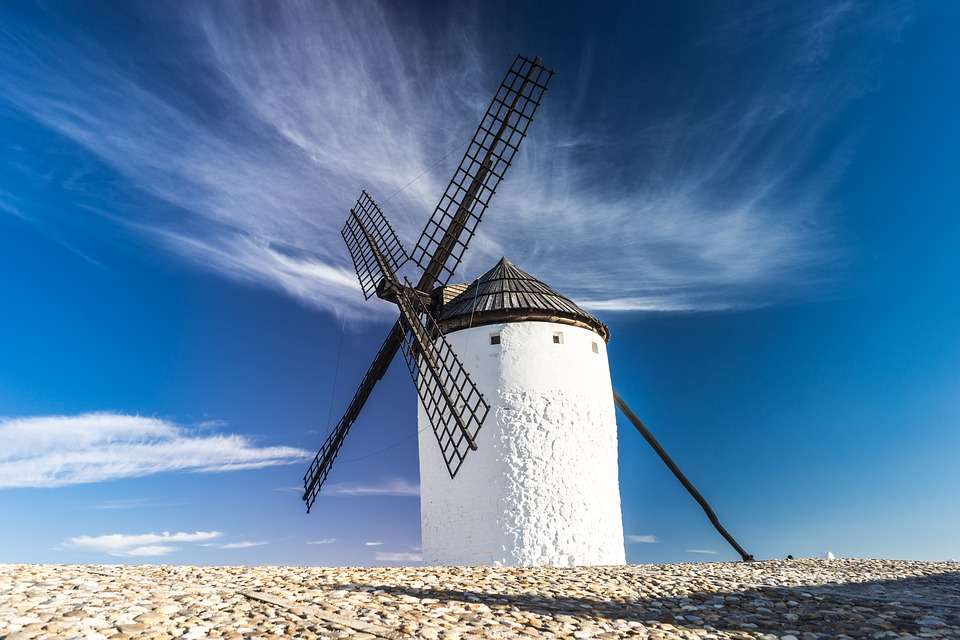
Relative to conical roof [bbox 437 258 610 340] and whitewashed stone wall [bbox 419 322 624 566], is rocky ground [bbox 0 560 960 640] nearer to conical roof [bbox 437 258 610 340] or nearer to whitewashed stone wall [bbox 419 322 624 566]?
whitewashed stone wall [bbox 419 322 624 566]

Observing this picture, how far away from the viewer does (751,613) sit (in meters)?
9.73

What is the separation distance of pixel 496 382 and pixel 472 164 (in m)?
6.14

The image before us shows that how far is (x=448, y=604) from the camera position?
29.8ft

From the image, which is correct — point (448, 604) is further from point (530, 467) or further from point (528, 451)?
point (528, 451)

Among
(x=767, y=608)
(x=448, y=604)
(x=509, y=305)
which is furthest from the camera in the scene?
(x=509, y=305)

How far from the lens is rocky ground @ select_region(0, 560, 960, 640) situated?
761cm

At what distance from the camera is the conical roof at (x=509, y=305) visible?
54.6ft

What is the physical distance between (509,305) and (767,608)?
875 cm

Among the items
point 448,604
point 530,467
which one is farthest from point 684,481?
point 448,604

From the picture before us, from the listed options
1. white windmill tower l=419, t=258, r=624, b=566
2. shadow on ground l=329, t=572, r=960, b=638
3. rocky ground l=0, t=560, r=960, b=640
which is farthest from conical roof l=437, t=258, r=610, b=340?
shadow on ground l=329, t=572, r=960, b=638

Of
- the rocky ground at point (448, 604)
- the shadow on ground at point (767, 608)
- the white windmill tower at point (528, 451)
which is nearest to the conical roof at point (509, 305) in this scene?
the white windmill tower at point (528, 451)

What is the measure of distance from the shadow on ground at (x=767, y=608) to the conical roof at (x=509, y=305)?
760cm

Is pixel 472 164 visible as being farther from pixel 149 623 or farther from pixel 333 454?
pixel 149 623

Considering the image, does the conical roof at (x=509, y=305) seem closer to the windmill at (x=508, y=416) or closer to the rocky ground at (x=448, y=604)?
the windmill at (x=508, y=416)
